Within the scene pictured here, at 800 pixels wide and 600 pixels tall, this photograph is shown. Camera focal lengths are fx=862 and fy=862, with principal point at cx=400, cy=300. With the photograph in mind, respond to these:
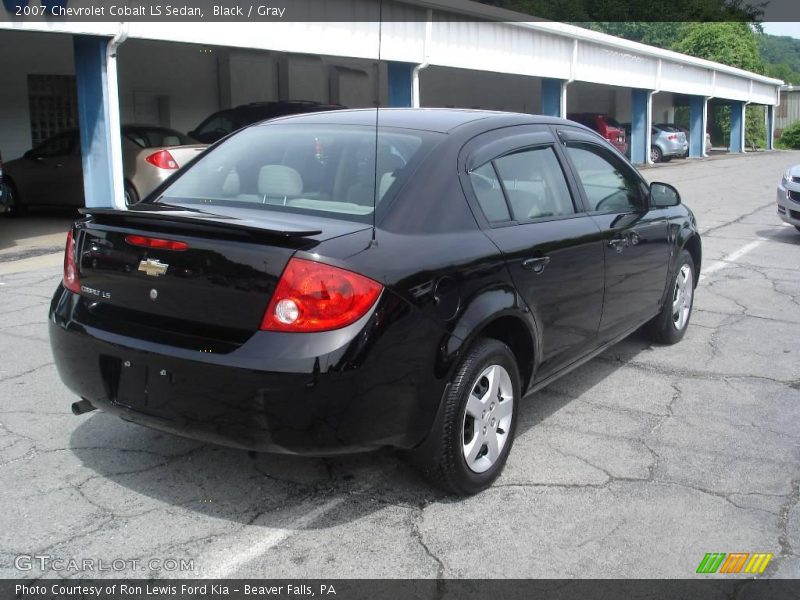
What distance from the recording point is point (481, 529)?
3.50 m

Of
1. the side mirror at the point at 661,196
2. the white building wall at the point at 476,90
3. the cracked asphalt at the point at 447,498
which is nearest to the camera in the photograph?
the cracked asphalt at the point at 447,498

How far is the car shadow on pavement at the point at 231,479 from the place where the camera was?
3635 millimetres

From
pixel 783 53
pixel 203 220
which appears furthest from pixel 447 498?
pixel 783 53

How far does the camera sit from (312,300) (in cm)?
319

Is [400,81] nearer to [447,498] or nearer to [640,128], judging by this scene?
[447,498]

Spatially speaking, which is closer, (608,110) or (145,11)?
(145,11)

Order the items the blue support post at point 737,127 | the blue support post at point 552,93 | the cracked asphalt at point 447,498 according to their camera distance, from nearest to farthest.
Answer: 1. the cracked asphalt at point 447,498
2. the blue support post at point 552,93
3. the blue support post at point 737,127

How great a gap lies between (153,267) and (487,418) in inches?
61.7

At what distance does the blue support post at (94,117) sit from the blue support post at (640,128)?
2217cm

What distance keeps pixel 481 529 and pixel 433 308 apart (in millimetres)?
920

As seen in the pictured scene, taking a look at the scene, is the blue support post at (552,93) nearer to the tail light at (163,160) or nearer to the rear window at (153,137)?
the rear window at (153,137)

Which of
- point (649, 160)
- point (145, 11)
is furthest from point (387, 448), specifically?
point (649, 160)

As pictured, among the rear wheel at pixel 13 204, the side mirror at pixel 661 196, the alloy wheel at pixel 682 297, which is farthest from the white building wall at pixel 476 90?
the side mirror at pixel 661 196

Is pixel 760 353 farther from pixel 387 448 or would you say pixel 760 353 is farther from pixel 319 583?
pixel 319 583
